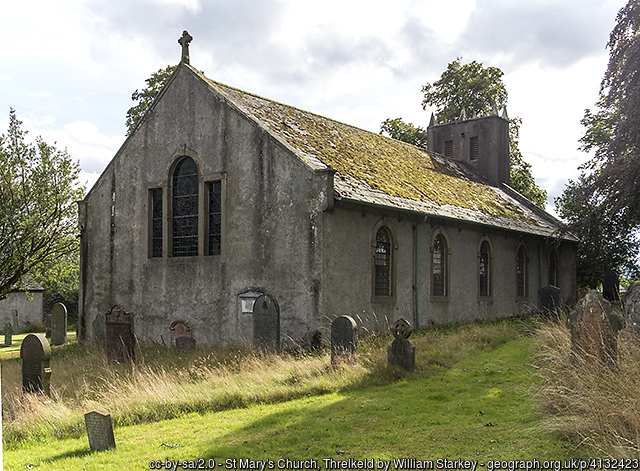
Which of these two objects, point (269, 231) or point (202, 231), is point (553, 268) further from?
point (202, 231)

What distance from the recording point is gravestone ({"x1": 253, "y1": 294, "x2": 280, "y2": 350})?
15073mm

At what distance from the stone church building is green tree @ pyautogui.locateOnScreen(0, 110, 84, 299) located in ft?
15.5

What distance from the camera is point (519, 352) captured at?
13.9 m

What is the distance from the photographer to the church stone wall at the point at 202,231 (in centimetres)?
1569

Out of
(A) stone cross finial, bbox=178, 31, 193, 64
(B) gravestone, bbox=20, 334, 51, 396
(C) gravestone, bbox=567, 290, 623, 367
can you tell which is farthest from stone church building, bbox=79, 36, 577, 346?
(C) gravestone, bbox=567, 290, 623, 367

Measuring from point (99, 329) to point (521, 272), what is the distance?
17082mm

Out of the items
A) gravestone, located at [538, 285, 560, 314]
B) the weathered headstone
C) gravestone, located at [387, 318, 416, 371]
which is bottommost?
the weathered headstone

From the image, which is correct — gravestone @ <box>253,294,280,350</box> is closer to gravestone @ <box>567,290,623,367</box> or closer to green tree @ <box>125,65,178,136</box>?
gravestone @ <box>567,290,623,367</box>

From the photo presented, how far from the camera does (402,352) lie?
11.8 m

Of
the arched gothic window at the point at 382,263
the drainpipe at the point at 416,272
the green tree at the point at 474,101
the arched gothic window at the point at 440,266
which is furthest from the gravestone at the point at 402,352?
the green tree at the point at 474,101

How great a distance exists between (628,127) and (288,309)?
11.1 m

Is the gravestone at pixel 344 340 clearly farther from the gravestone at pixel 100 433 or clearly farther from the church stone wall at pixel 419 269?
the gravestone at pixel 100 433

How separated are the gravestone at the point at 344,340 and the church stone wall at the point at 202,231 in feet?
8.38

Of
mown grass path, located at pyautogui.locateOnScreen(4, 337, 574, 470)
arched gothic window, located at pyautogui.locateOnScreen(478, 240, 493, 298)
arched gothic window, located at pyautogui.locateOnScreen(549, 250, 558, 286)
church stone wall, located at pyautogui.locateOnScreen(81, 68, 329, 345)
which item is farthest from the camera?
arched gothic window, located at pyautogui.locateOnScreen(549, 250, 558, 286)
